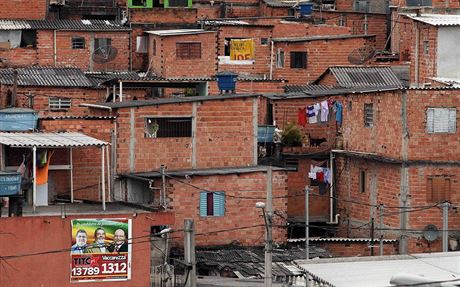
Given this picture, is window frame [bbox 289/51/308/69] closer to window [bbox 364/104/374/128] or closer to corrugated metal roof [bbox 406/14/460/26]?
corrugated metal roof [bbox 406/14/460/26]

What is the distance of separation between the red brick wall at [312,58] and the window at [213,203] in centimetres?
1535

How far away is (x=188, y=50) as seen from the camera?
190 feet

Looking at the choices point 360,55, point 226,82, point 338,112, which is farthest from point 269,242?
Answer: point 360,55

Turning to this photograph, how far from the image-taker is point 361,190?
4728 cm

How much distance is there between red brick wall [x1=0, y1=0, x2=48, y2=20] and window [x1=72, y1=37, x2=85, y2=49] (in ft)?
7.24

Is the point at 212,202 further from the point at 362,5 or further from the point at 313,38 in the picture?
the point at 362,5

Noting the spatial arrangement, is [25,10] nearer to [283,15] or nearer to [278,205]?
[283,15]

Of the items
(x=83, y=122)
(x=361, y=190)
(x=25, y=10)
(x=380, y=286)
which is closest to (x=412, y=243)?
(x=361, y=190)

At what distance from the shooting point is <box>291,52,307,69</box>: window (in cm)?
5928

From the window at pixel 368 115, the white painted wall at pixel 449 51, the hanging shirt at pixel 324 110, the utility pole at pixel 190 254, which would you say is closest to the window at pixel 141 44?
the hanging shirt at pixel 324 110

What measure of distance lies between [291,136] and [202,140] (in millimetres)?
4625

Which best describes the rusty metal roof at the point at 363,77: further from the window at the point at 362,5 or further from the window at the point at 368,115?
the window at the point at 362,5

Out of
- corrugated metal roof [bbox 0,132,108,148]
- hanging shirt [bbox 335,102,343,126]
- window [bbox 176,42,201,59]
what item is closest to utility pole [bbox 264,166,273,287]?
corrugated metal roof [bbox 0,132,108,148]

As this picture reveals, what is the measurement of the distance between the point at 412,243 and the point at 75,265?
895 centimetres
